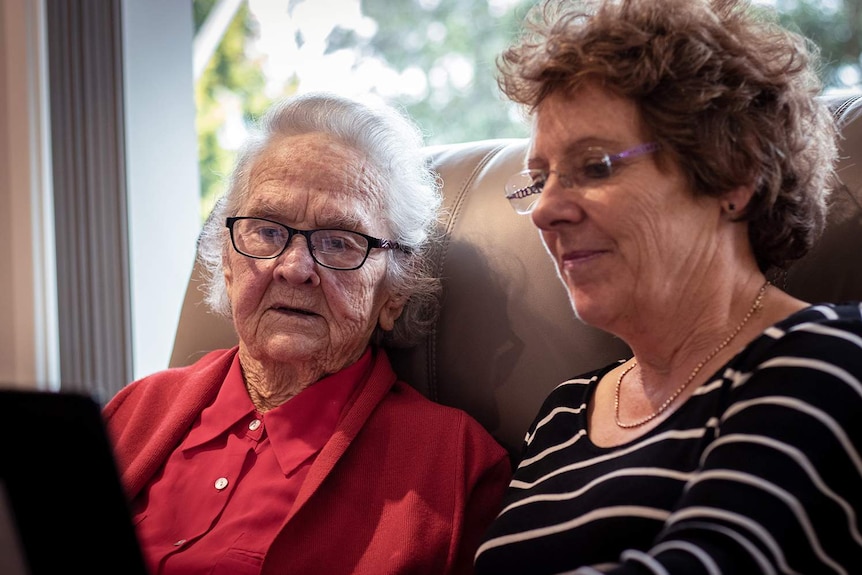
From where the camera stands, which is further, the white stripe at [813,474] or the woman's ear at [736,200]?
the woman's ear at [736,200]

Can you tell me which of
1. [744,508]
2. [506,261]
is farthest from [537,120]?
[744,508]

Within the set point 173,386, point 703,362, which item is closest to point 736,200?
point 703,362

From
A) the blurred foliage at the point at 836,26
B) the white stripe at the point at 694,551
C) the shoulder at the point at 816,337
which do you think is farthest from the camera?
the blurred foliage at the point at 836,26

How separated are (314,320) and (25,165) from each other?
5.47 feet

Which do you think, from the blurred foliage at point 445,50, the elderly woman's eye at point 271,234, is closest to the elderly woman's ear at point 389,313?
the elderly woman's eye at point 271,234

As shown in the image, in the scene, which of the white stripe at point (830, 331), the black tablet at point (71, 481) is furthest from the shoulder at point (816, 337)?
the black tablet at point (71, 481)

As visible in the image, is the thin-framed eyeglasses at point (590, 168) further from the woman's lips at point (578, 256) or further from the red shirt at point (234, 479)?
the red shirt at point (234, 479)

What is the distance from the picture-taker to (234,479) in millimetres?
1504

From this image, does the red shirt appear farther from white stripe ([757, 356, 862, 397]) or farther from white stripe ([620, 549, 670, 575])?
white stripe ([757, 356, 862, 397])

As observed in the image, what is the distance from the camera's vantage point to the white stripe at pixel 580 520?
102 centimetres

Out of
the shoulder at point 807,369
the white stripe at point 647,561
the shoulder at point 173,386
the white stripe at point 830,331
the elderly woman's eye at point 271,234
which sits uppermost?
the elderly woman's eye at point 271,234

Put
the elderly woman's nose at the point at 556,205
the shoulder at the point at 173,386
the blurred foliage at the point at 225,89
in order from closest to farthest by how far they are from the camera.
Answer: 1. the elderly woman's nose at the point at 556,205
2. the shoulder at the point at 173,386
3. the blurred foliage at the point at 225,89

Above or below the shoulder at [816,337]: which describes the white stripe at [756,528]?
below

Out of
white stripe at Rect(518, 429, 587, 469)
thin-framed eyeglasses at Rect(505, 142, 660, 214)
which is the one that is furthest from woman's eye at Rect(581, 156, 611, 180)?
white stripe at Rect(518, 429, 587, 469)
